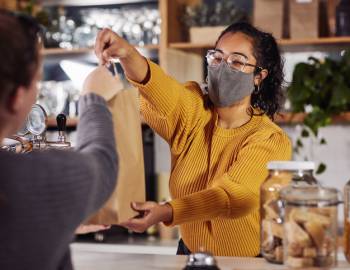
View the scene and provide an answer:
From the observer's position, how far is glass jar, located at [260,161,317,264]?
1576 mm

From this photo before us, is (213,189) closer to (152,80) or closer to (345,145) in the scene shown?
(152,80)

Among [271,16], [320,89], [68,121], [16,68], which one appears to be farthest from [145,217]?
[68,121]

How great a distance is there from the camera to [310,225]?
1.47m

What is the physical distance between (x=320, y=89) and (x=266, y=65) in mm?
1442

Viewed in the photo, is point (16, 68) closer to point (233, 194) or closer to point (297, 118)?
point (233, 194)

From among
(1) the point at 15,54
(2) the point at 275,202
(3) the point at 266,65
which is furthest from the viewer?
(3) the point at 266,65

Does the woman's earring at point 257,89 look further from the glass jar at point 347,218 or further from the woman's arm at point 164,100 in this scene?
the glass jar at point 347,218

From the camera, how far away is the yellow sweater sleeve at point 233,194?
1896 mm

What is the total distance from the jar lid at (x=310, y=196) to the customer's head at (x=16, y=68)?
58 centimetres

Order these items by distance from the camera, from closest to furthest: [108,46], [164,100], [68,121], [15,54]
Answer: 1. [15,54]
2. [108,46]
3. [164,100]
4. [68,121]

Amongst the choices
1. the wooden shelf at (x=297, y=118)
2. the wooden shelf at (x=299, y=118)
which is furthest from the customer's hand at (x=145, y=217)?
the wooden shelf at (x=299, y=118)

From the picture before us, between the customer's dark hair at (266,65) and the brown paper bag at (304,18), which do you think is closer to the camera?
the customer's dark hair at (266,65)

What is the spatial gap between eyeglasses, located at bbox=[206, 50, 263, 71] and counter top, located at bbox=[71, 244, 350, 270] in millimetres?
623

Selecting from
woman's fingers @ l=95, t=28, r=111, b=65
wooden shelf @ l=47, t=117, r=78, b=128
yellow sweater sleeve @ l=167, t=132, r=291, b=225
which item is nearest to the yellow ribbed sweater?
yellow sweater sleeve @ l=167, t=132, r=291, b=225
